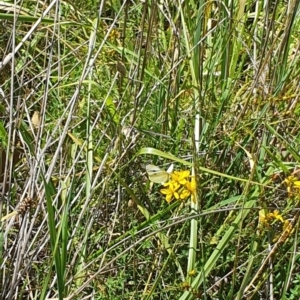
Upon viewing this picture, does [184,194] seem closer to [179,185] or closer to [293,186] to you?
[179,185]

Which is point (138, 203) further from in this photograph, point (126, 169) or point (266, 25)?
point (266, 25)

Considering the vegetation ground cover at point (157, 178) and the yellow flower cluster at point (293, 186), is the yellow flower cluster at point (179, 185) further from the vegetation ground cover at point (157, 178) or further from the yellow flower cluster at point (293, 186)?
the yellow flower cluster at point (293, 186)

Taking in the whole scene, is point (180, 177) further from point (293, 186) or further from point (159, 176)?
point (293, 186)

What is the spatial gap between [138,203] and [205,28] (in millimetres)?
508

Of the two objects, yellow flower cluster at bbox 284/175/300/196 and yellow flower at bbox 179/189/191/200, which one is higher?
yellow flower cluster at bbox 284/175/300/196

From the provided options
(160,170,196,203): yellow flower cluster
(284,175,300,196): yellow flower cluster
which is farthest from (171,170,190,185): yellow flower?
(284,175,300,196): yellow flower cluster

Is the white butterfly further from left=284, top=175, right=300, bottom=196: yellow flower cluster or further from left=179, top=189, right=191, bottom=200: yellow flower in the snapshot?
left=284, top=175, right=300, bottom=196: yellow flower cluster

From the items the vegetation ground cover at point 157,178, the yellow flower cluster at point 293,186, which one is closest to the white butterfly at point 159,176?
the vegetation ground cover at point 157,178

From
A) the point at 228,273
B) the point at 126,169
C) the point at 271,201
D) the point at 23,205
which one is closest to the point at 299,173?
the point at 271,201

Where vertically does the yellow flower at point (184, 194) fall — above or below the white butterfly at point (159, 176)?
below

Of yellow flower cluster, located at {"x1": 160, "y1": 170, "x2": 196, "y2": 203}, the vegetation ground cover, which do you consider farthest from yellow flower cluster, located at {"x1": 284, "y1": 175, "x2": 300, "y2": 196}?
yellow flower cluster, located at {"x1": 160, "y1": 170, "x2": 196, "y2": 203}

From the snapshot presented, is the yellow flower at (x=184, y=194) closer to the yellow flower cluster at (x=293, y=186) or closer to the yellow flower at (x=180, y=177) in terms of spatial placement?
the yellow flower at (x=180, y=177)

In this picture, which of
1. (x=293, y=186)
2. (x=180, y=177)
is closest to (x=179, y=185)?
(x=180, y=177)

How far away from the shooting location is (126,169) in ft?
4.15
